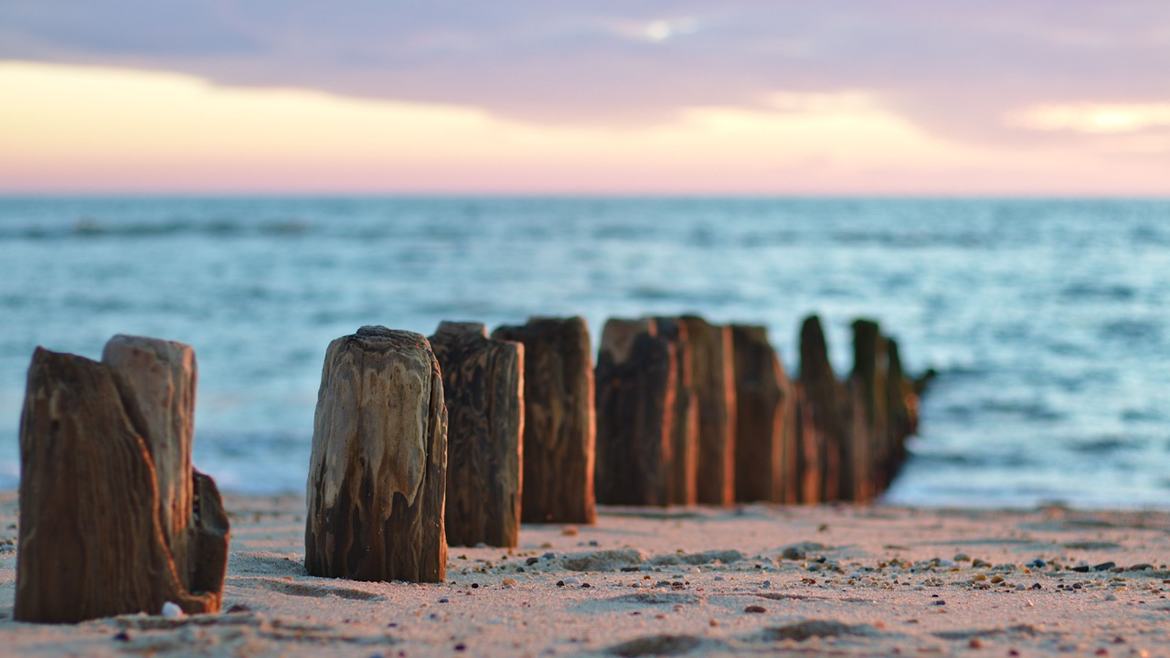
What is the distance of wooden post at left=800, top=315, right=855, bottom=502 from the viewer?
935 cm

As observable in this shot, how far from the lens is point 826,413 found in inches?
370

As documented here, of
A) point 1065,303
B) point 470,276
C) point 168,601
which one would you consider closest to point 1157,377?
point 1065,303

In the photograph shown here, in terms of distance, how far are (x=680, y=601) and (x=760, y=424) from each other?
178 inches

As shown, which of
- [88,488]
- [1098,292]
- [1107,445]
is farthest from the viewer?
[1098,292]

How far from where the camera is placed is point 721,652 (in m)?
3.11

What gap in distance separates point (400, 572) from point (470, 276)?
28.0 metres

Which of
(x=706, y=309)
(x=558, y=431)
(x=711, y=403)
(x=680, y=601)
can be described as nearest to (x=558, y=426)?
(x=558, y=431)

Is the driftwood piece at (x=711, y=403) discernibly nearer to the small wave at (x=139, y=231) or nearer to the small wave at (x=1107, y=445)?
the small wave at (x=1107, y=445)

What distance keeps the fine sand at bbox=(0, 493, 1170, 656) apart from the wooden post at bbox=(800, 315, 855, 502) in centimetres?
323

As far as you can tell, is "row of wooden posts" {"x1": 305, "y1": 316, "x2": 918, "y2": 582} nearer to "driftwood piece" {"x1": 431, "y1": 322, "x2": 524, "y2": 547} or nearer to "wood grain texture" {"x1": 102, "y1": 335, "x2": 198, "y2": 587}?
"driftwood piece" {"x1": 431, "y1": 322, "x2": 524, "y2": 547}

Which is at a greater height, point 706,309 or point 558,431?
point 706,309

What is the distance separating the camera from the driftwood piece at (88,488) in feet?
10.2

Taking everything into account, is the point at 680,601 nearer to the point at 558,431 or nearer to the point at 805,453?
the point at 558,431

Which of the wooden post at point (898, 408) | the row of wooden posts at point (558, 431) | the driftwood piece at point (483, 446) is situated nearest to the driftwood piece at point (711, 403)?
the row of wooden posts at point (558, 431)
